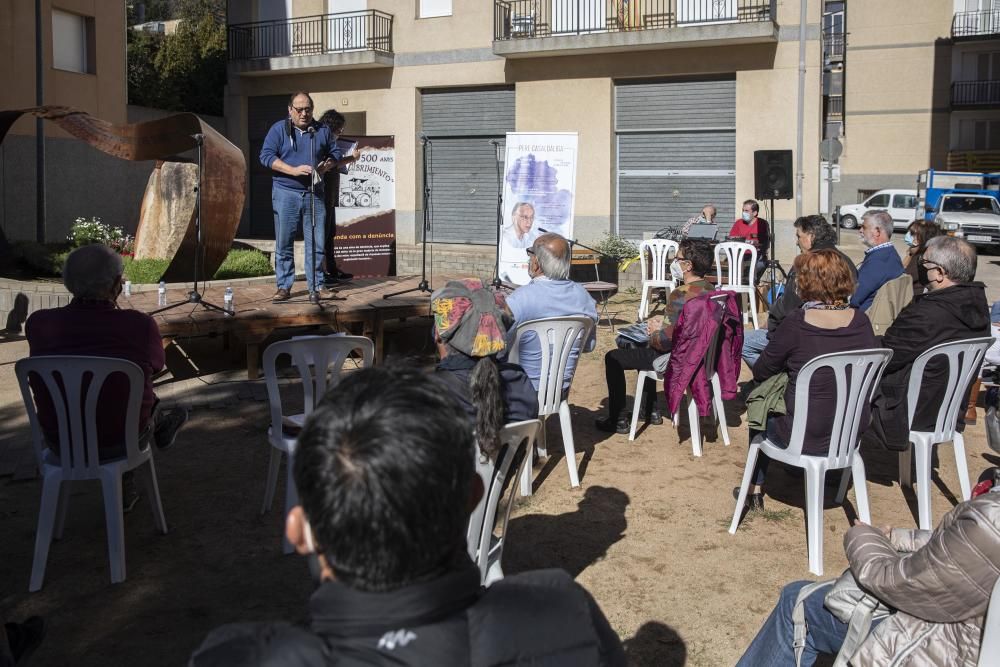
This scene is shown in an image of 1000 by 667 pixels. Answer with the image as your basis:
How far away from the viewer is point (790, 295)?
248 inches

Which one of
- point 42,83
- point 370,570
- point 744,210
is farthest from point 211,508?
point 42,83

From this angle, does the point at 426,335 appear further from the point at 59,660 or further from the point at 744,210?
the point at 59,660

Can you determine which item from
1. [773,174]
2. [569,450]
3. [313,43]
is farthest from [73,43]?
[569,450]

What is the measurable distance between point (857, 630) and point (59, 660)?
2558 mm

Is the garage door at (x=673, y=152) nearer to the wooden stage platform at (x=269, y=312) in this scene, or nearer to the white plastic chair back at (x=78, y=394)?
the wooden stage platform at (x=269, y=312)

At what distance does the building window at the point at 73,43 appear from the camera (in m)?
17.7

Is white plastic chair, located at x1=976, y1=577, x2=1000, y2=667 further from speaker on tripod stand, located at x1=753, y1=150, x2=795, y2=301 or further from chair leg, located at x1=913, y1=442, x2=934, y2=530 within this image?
speaker on tripod stand, located at x1=753, y1=150, x2=795, y2=301

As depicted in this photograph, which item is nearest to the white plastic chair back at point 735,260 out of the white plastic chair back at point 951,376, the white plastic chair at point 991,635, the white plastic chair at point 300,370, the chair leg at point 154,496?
the white plastic chair back at point 951,376

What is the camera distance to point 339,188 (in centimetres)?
1110

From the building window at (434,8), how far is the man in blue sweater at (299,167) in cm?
1365

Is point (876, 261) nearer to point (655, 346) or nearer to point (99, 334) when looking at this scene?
point (655, 346)

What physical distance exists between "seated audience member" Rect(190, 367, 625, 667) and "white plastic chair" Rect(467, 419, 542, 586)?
172 centimetres

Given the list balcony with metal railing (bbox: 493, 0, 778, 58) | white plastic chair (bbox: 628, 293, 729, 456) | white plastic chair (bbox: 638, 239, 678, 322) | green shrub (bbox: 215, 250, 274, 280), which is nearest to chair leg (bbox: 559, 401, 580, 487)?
white plastic chair (bbox: 628, 293, 729, 456)

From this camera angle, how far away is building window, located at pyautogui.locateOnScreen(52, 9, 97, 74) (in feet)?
58.1
